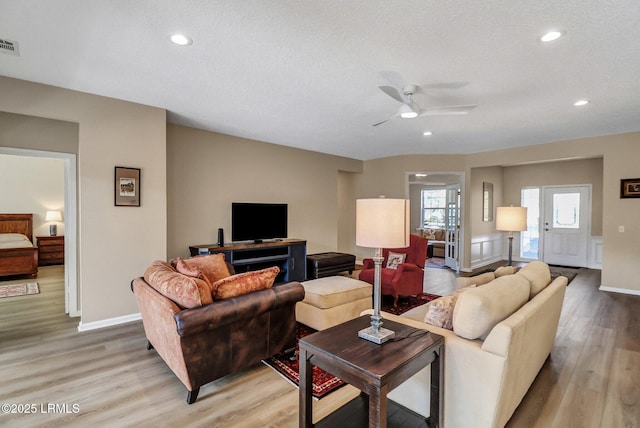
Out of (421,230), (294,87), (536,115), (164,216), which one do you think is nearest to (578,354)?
(536,115)

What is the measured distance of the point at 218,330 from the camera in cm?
220

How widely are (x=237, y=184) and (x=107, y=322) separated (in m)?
2.75

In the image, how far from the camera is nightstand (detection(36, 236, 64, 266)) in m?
6.95

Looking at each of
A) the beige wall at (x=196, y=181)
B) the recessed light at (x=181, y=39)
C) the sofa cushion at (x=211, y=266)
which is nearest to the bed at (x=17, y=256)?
the beige wall at (x=196, y=181)

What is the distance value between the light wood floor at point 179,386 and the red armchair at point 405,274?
5.72 feet

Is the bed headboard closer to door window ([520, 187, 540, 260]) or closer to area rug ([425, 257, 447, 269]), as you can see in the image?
area rug ([425, 257, 447, 269])

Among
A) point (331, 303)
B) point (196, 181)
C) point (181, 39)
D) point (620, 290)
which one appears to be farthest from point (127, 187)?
point (620, 290)

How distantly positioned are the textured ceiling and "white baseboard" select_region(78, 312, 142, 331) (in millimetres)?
2632

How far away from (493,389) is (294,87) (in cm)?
306

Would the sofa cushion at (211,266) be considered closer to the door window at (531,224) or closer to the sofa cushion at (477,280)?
the sofa cushion at (477,280)

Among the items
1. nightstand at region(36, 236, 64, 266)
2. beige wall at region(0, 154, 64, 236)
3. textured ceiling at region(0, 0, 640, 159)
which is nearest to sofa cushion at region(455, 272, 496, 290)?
textured ceiling at region(0, 0, 640, 159)

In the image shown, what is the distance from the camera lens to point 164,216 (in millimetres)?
3912

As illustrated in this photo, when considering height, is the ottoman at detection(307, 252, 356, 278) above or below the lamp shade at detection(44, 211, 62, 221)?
below

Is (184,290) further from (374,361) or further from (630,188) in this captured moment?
(630,188)
